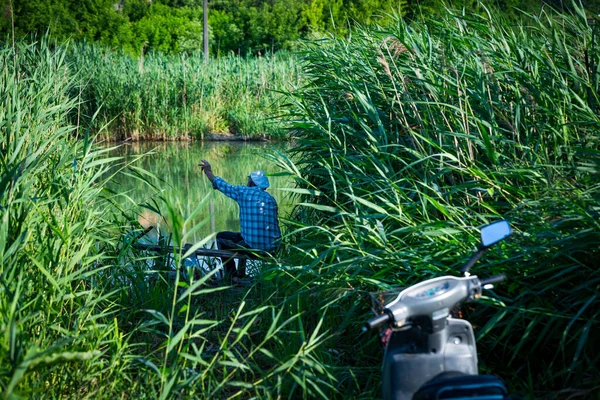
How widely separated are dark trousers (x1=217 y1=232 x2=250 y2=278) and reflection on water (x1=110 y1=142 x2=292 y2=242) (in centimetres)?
119

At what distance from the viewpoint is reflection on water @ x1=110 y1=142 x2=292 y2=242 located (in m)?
9.27

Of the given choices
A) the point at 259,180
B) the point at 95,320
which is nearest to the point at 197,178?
the point at 259,180

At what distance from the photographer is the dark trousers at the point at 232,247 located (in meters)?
6.01

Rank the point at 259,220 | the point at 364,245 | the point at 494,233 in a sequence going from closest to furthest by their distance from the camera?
1. the point at 494,233
2. the point at 364,245
3. the point at 259,220

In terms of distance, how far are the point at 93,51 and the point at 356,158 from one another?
13.8m

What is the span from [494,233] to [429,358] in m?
0.49

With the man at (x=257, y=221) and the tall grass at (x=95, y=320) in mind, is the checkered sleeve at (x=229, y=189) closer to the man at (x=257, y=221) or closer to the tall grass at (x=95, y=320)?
the man at (x=257, y=221)

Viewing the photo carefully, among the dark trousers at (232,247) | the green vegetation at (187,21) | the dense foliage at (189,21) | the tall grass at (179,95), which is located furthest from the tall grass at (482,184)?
the green vegetation at (187,21)

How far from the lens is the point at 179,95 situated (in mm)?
18031

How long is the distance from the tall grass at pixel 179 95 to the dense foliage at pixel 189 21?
747 cm

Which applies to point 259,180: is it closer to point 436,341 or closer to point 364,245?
point 364,245

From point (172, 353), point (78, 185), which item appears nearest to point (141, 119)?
point (78, 185)

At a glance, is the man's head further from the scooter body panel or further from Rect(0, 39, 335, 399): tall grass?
the scooter body panel

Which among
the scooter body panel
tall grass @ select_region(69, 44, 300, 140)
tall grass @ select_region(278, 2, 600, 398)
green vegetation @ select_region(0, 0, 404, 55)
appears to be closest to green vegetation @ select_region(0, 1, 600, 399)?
tall grass @ select_region(278, 2, 600, 398)
